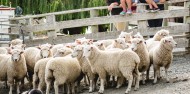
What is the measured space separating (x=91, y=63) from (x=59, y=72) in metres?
0.90

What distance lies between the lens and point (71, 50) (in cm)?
1562

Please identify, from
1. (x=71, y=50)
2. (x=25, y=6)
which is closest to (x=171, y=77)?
(x=71, y=50)

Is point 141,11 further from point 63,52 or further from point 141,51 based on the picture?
point 141,51

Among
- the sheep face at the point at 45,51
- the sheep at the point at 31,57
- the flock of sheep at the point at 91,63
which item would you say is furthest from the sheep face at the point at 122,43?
the sheep at the point at 31,57

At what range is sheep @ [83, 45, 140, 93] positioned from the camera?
13750mm

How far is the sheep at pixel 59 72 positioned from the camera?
1423 cm

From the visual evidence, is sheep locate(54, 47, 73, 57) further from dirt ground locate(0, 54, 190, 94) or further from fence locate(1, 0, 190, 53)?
fence locate(1, 0, 190, 53)

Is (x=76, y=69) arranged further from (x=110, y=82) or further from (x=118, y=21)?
(x=118, y=21)

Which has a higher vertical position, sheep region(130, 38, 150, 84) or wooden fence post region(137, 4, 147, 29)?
wooden fence post region(137, 4, 147, 29)

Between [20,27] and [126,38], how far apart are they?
4.58 metres

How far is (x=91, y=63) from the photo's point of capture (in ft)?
48.1

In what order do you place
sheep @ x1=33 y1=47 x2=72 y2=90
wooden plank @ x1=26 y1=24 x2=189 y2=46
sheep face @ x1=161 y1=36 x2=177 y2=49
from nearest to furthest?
1. sheep face @ x1=161 y1=36 x2=177 y2=49
2. sheep @ x1=33 y1=47 x2=72 y2=90
3. wooden plank @ x1=26 y1=24 x2=189 y2=46

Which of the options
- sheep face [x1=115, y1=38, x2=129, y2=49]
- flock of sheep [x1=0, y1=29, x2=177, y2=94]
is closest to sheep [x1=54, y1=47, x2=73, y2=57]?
flock of sheep [x1=0, y1=29, x2=177, y2=94]

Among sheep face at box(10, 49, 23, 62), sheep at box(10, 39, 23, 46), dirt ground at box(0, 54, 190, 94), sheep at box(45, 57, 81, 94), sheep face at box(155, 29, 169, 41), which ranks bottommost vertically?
dirt ground at box(0, 54, 190, 94)
